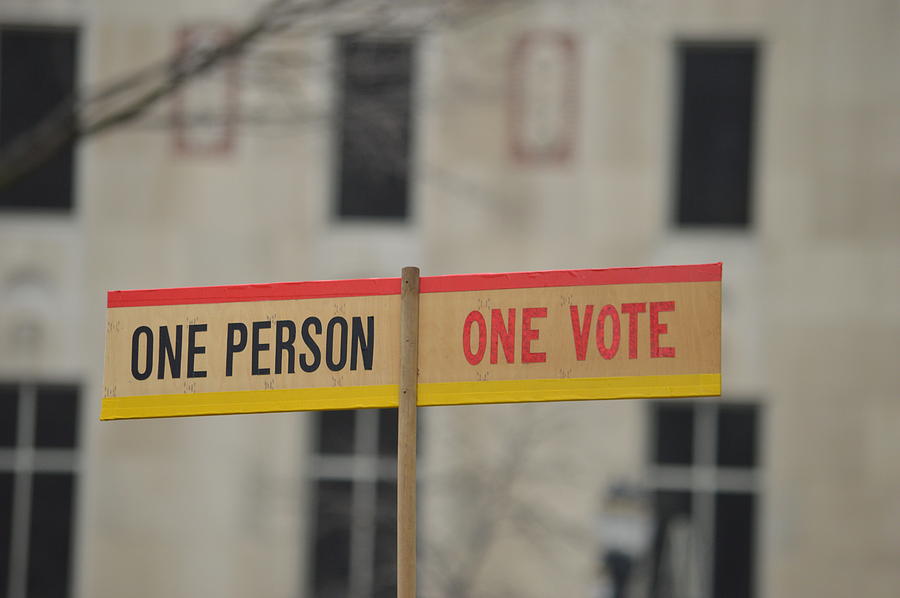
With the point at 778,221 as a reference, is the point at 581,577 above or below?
below

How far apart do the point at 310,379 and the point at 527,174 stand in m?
10.1

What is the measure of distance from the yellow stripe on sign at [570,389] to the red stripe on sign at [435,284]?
262 mm

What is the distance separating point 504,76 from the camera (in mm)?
13852

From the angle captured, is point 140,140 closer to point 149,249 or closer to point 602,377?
point 149,249

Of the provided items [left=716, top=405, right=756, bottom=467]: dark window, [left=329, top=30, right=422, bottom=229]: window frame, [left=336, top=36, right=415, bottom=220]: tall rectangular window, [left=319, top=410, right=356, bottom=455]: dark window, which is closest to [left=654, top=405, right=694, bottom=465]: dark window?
[left=716, top=405, right=756, bottom=467]: dark window

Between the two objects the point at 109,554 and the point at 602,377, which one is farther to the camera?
the point at 109,554

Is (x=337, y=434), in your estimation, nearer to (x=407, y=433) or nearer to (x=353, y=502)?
(x=353, y=502)

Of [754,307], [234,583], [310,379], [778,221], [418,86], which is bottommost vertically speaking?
[234,583]

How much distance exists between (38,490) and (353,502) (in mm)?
3167

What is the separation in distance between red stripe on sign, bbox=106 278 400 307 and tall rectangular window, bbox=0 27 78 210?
10.7 meters

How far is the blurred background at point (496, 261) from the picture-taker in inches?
533

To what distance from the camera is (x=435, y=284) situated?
391 centimetres

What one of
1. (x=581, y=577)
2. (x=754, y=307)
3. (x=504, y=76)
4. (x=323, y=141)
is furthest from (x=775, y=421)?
(x=323, y=141)

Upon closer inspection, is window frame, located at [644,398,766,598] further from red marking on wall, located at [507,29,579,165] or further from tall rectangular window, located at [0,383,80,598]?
tall rectangular window, located at [0,383,80,598]
